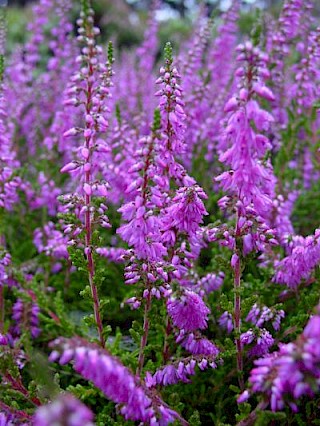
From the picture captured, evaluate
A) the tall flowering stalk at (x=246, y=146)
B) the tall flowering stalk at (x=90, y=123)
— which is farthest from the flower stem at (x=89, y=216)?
the tall flowering stalk at (x=246, y=146)

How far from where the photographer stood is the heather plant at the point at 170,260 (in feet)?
6.29

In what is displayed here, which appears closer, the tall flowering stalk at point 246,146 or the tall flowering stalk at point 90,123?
the tall flowering stalk at point 246,146

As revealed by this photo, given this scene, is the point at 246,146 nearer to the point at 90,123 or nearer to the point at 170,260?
the point at 90,123

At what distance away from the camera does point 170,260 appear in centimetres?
262

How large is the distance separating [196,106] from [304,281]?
2121 millimetres

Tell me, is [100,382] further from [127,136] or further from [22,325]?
[127,136]

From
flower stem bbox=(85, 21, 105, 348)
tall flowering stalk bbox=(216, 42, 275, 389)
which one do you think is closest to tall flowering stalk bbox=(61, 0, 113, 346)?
flower stem bbox=(85, 21, 105, 348)

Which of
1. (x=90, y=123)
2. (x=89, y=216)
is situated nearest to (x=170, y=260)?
(x=89, y=216)

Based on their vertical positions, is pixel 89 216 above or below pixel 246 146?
below

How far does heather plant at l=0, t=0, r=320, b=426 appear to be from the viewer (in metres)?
1.92

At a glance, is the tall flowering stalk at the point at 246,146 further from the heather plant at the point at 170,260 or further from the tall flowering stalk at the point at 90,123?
the tall flowering stalk at the point at 90,123

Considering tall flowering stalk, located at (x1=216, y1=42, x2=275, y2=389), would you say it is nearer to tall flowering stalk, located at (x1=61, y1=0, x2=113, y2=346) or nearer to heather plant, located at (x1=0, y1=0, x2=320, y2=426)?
heather plant, located at (x1=0, y1=0, x2=320, y2=426)

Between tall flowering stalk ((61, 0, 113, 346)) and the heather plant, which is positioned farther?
tall flowering stalk ((61, 0, 113, 346))

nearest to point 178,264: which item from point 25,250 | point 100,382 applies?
point 100,382
